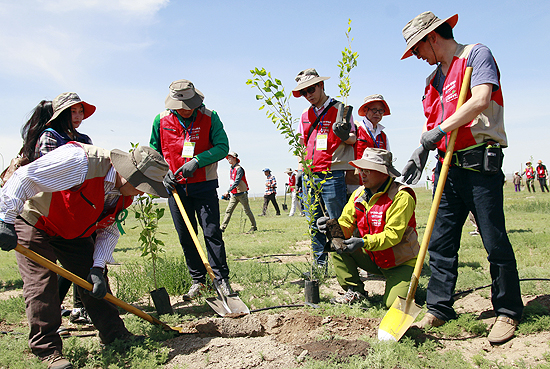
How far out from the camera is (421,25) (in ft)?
10.3

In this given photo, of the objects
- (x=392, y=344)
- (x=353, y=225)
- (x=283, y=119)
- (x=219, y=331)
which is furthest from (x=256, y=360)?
(x=283, y=119)

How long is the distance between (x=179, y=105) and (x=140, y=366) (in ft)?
8.63

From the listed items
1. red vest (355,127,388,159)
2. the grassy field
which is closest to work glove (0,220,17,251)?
the grassy field

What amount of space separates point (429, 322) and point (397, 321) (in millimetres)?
510

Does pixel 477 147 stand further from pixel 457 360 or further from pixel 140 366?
pixel 140 366

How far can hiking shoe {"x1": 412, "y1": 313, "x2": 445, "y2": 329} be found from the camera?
127 inches

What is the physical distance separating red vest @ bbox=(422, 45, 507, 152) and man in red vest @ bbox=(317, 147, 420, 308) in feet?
2.03

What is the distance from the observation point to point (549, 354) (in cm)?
265

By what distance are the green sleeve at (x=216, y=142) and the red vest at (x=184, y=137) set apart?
57 mm

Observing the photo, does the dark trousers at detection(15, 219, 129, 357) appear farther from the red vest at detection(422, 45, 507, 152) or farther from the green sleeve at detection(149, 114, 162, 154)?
the red vest at detection(422, 45, 507, 152)

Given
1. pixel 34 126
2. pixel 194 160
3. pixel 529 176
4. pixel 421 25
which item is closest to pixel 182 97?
pixel 194 160

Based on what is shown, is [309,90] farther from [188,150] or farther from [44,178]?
[44,178]

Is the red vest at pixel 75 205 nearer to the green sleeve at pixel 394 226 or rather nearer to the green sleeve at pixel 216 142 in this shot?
the green sleeve at pixel 216 142

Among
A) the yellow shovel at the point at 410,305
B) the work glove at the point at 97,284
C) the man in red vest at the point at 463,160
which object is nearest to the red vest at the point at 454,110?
the man in red vest at the point at 463,160
